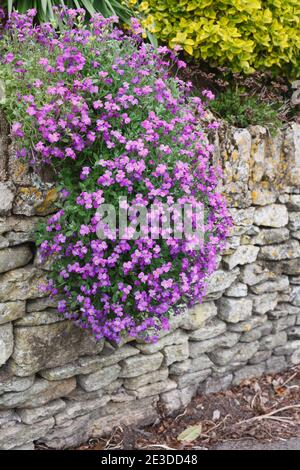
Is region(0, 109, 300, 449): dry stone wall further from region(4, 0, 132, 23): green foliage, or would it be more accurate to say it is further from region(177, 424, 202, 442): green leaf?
region(4, 0, 132, 23): green foliage

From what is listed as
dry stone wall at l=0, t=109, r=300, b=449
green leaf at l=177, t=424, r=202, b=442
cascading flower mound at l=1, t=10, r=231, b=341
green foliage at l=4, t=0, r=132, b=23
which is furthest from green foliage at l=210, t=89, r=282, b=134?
green leaf at l=177, t=424, r=202, b=442

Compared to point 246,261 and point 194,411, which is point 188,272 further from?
point 194,411

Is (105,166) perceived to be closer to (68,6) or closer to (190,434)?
(68,6)

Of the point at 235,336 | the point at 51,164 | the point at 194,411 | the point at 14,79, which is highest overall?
the point at 14,79

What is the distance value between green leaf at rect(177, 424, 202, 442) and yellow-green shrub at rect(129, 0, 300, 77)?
240 centimetres

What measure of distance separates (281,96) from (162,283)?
7.04ft

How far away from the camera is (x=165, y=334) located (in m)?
3.35

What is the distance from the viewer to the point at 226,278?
11.8ft

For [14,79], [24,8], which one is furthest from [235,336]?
[24,8]

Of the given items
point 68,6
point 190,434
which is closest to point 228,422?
point 190,434

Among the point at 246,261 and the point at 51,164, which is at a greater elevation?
the point at 51,164

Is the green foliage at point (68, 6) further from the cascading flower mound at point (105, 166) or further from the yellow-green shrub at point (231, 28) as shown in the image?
the cascading flower mound at point (105, 166)

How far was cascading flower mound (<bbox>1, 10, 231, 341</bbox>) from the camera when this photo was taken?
244 cm

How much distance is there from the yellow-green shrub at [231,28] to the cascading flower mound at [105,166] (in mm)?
895
